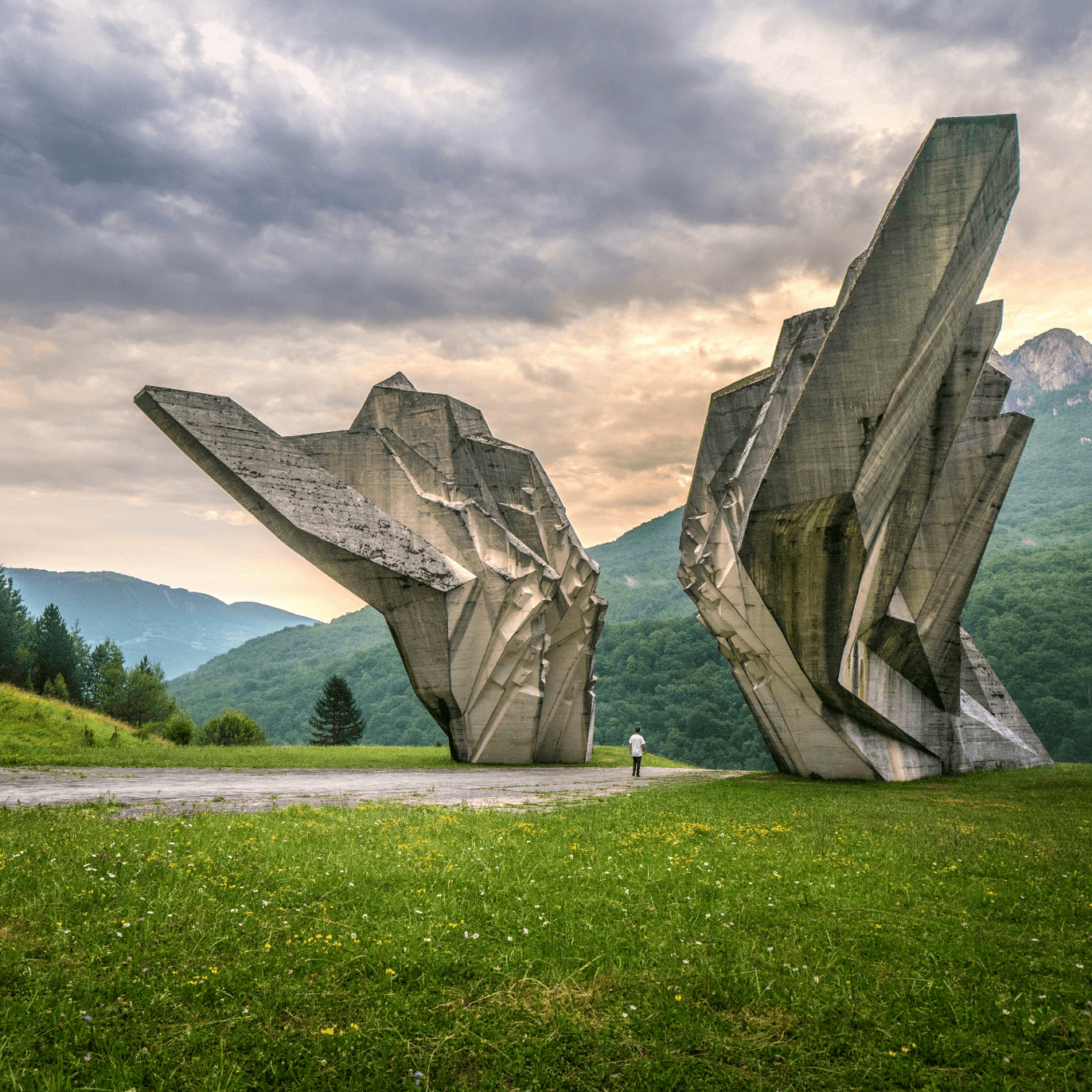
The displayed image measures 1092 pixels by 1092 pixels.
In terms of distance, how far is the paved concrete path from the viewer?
10.4 meters

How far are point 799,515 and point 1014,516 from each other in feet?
328

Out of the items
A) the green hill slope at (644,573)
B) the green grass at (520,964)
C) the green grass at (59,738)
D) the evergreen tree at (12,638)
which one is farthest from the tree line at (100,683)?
the green hill slope at (644,573)

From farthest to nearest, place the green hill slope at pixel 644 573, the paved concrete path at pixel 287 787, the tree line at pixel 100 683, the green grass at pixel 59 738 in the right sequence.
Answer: the green hill slope at pixel 644 573, the tree line at pixel 100 683, the green grass at pixel 59 738, the paved concrete path at pixel 287 787

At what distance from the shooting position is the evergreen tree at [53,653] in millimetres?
52188

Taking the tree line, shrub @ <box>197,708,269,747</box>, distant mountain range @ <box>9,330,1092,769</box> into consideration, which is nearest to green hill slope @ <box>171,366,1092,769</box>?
distant mountain range @ <box>9,330,1092,769</box>

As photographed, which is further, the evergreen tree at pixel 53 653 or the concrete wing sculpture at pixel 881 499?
the evergreen tree at pixel 53 653

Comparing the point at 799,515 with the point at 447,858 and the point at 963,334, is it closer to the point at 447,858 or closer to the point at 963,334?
the point at 963,334

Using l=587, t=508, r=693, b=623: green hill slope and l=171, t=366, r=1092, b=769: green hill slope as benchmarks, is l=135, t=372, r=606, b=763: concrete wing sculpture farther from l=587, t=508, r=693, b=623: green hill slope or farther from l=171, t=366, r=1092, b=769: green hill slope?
l=587, t=508, r=693, b=623: green hill slope

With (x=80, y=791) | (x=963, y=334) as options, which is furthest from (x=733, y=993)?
(x=963, y=334)

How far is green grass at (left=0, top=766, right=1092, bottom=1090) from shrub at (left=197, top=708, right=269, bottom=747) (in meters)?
42.1

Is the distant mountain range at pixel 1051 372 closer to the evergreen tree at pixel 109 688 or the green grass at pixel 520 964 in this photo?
the evergreen tree at pixel 109 688

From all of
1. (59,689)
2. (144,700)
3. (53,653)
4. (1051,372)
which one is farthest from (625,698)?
(1051,372)

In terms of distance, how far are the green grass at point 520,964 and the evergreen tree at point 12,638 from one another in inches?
1962

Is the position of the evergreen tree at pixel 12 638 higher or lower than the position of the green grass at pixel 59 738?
higher
